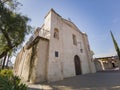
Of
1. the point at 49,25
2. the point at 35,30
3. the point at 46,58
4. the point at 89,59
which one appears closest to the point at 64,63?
the point at 46,58

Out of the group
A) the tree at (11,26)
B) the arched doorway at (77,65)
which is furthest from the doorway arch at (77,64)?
the tree at (11,26)

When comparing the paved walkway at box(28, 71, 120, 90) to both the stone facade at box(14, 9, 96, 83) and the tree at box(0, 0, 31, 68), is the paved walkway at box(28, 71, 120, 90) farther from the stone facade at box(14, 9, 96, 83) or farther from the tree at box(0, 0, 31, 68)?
the tree at box(0, 0, 31, 68)

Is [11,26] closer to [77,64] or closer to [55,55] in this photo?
[55,55]

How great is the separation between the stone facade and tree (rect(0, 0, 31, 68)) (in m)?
2.02

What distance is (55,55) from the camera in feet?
33.7

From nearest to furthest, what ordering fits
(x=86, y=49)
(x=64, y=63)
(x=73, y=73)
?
(x=64, y=63)
(x=73, y=73)
(x=86, y=49)

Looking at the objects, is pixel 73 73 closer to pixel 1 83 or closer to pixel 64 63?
pixel 64 63

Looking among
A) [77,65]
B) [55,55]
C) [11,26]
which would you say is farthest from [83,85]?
[11,26]

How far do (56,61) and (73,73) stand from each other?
3.16 metres

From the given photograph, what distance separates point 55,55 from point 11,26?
18.8 feet

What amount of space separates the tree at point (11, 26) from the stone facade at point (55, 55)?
2.02 m

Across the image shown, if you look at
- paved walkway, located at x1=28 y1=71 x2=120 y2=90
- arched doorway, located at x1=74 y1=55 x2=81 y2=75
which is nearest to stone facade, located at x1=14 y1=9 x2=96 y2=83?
arched doorway, located at x1=74 y1=55 x2=81 y2=75

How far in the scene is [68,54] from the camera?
1212 centimetres

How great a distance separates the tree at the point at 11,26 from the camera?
10.4 m
